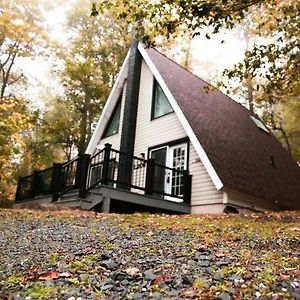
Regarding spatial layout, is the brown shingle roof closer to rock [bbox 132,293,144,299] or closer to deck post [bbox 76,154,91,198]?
deck post [bbox 76,154,91,198]

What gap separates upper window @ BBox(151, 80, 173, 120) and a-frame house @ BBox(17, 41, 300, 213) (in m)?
0.04

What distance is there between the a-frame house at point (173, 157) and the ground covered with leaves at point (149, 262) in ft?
15.6

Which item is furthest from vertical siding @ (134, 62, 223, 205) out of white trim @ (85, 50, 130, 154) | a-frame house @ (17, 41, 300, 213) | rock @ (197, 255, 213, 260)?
rock @ (197, 255, 213, 260)

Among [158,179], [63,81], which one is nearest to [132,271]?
[158,179]

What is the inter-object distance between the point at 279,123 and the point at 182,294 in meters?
24.9

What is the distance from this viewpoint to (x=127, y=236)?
5.87 metres

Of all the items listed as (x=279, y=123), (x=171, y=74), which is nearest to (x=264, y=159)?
(x=171, y=74)

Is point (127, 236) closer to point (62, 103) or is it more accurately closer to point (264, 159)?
point (264, 159)

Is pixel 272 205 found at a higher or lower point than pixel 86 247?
higher

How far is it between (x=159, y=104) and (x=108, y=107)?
3.38 m

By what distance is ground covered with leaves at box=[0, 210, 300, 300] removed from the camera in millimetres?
3219

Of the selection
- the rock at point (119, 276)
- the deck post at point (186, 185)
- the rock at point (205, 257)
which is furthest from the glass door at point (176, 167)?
the rock at point (119, 276)

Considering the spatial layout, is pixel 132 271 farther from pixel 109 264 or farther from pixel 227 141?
pixel 227 141

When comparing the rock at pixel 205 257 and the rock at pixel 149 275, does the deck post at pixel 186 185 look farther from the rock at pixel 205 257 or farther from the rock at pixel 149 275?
the rock at pixel 149 275
